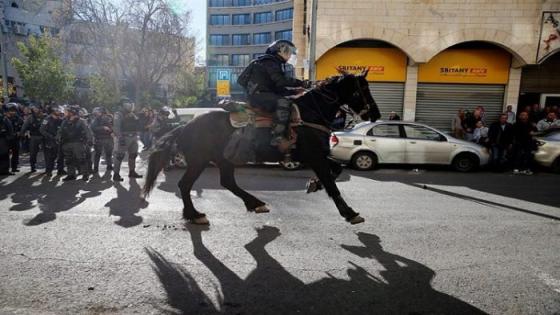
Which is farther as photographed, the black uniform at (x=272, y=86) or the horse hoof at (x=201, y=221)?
the horse hoof at (x=201, y=221)

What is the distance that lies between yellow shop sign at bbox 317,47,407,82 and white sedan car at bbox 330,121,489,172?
20.3 feet

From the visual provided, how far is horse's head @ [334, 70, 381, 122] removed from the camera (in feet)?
17.5

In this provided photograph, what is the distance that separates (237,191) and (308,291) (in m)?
2.60

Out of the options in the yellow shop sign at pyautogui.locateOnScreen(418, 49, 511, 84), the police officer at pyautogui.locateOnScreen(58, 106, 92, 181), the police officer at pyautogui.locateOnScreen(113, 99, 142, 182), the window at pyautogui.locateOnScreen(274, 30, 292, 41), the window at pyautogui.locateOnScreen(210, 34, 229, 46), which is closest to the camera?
the police officer at pyautogui.locateOnScreen(58, 106, 92, 181)

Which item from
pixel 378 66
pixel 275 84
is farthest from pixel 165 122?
pixel 378 66

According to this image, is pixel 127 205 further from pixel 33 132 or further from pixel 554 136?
pixel 554 136

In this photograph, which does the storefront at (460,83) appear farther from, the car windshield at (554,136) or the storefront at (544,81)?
the car windshield at (554,136)

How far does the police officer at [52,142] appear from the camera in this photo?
9617 millimetres

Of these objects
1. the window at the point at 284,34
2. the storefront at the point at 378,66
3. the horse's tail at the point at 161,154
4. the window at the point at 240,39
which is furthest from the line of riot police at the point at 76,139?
the window at the point at 240,39

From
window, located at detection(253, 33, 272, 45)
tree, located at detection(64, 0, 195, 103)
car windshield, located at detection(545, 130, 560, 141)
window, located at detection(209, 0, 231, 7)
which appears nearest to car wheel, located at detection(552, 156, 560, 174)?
car windshield, located at detection(545, 130, 560, 141)

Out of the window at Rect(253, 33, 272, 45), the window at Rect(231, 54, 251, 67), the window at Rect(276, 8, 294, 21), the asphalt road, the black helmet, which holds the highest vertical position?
the window at Rect(276, 8, 294, 21)

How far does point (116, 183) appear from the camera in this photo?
8.43m

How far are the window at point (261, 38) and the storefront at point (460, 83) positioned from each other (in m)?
51.8

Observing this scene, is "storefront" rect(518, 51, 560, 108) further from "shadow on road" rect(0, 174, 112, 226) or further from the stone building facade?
"shadow on road" rect(0, 174, 112, 226)
